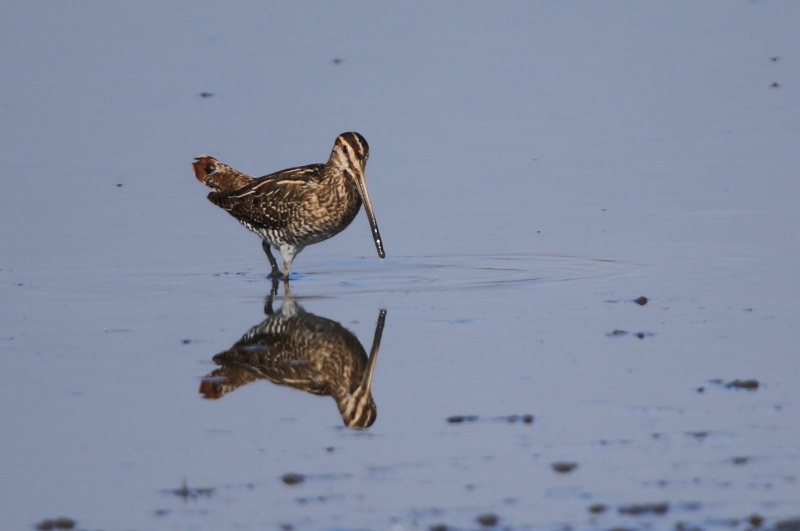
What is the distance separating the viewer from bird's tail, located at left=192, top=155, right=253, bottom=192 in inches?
466

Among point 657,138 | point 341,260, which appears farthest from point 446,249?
point 657,138

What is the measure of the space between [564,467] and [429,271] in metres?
4.29

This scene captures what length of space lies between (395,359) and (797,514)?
2.97 metres

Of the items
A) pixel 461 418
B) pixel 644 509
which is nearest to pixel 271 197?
pixel 461 418

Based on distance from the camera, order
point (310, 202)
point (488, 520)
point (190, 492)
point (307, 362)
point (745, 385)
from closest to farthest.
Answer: point (488, 520) → point (190, 492) → point (745, 385) → point (307, 362) → point (310, 202)

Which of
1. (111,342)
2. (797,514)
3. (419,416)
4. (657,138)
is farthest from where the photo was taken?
(657,138)

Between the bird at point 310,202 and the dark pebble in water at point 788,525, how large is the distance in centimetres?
542

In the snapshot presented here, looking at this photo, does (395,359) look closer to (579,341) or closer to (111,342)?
(579,341)

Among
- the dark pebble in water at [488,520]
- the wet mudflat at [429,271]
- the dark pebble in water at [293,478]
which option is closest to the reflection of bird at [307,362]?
the wet mudflat at [429,271]

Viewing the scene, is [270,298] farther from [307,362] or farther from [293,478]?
[293,478]

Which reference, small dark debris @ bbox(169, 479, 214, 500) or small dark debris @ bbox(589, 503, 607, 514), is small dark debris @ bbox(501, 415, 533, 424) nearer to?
small dark debris @ bbox(589, 503, 607, 514)

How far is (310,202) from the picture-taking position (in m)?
10.9

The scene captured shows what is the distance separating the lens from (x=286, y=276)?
1075 cm

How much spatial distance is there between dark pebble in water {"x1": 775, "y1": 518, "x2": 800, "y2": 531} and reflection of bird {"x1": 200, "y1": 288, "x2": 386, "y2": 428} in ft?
7.15
